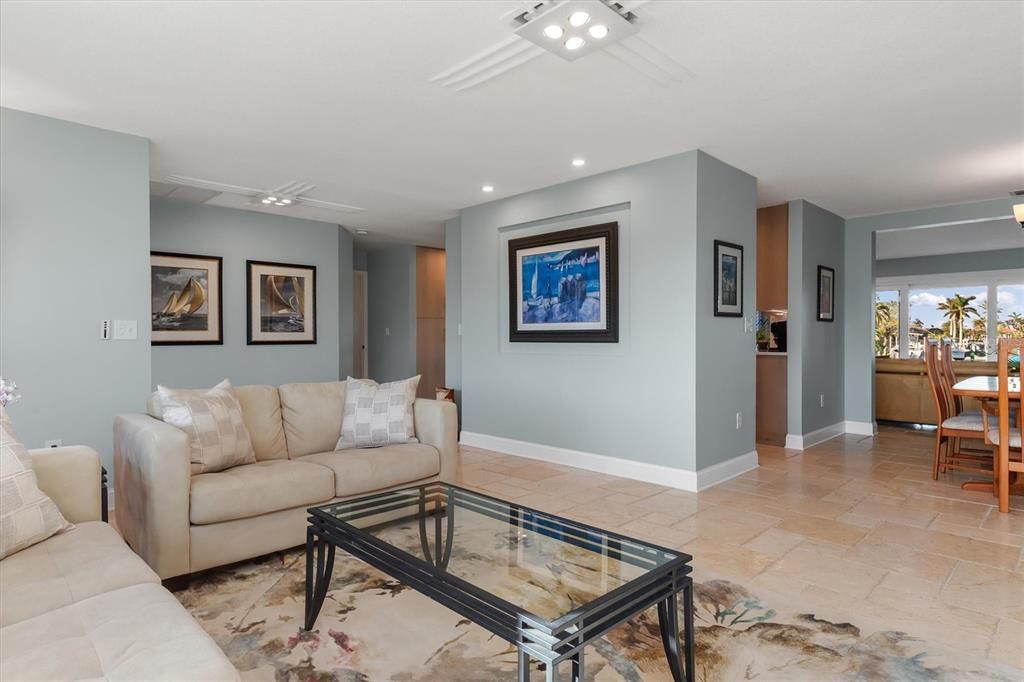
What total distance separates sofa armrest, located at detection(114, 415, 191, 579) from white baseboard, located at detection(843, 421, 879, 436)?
6690 mm

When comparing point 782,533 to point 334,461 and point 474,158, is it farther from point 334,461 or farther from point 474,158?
point 474,158

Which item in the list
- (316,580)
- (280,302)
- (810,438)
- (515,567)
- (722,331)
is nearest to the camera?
(515,567)

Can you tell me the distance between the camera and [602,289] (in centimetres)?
475

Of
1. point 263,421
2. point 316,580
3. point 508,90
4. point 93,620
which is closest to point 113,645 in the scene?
point 93,620

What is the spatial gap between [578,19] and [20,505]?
2.57 metres

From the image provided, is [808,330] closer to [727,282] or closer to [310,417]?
[727,282]

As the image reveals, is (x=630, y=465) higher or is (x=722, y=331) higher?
(x=722, y=331)

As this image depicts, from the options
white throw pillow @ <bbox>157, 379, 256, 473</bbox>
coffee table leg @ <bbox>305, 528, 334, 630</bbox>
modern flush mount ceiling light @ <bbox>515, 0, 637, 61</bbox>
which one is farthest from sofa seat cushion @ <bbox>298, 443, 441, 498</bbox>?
modern flush mount ceiling light @ <bbox>515, 0, 637, 61</bbox>

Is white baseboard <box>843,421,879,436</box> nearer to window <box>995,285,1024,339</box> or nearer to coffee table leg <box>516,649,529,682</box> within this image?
window <box>995,285,1024,339</box>

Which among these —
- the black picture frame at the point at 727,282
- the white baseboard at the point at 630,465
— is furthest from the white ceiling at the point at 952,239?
the white baseboard at the point at 630,465

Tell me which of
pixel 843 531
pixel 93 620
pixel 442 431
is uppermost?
pixel 442 431

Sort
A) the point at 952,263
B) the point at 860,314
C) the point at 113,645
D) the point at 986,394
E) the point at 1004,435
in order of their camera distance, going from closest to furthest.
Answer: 1. the point at 113,645
2. the point at 1004,435
3. the point at 986,394
4. the point at 860,314
5. the point at 952,263

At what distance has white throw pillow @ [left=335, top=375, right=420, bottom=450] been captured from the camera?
3463mm

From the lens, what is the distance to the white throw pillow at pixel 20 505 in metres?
1.73
